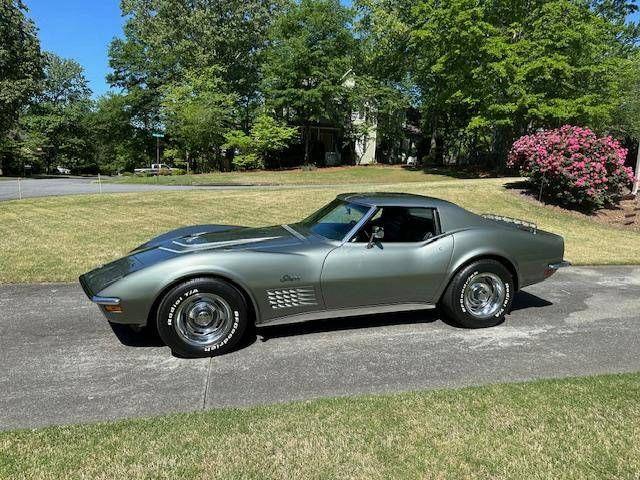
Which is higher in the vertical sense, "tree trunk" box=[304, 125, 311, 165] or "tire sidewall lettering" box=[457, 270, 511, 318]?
"tree trunk" box=[304, 125, 311, 165]

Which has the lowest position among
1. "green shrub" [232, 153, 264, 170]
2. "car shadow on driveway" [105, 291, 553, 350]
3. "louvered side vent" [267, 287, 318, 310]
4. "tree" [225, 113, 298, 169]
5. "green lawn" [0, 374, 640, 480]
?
"green lawn" [0, 374, 640, 480]

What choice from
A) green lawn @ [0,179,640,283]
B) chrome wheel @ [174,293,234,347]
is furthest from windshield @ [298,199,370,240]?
green lawn @ [0,179,640,283]

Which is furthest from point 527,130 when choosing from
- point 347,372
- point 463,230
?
point 347,372

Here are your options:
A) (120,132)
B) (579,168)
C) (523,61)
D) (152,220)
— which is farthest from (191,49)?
(579,168)

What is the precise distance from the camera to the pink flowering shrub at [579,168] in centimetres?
1386

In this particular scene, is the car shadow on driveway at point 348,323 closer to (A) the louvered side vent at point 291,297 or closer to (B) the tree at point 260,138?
(A) the louvered side vent at point 291,297

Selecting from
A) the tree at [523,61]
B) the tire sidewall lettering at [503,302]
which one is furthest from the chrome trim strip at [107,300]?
the tree at [523,61]

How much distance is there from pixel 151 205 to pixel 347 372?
35.3ft

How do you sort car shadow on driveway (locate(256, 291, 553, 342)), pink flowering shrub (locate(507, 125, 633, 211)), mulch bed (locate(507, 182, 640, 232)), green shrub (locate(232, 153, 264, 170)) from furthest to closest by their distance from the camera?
green shrub (locate(232, 153, 264, 170)) < pink flowering shrub (locate(507, 125, 633, 211)) < mulch bed (locate(507, 182, 640, 232)) < car shadow on driveway (locate(256, 291, 553, 342))

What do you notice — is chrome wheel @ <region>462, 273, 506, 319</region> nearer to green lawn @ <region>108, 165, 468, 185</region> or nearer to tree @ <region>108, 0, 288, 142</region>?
green lawn @ <region>108, 165, 468, 185</region>

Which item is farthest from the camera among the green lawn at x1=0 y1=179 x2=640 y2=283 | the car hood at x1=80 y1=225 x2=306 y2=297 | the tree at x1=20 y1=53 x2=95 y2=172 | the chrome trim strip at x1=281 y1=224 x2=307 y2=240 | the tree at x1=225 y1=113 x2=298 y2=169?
the tree at x1=20 y1=53 x2=95 y2=172

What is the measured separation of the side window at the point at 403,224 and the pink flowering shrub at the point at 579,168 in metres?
10.8

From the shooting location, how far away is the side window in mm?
4603

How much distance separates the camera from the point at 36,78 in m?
34.2
